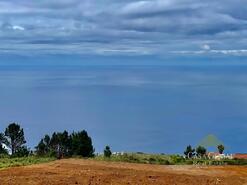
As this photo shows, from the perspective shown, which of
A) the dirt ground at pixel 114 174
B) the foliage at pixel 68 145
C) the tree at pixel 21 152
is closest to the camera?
the dirt ground at pixel 114 174

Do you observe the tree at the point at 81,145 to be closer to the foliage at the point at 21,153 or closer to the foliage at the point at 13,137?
the foliage at the point at 21,153

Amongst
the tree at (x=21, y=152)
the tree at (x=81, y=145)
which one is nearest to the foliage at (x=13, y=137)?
the tree at (x=21, y=152)

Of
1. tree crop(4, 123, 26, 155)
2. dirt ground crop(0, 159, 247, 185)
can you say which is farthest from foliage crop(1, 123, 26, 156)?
dirt ground crop(0, 159, 247, 185)

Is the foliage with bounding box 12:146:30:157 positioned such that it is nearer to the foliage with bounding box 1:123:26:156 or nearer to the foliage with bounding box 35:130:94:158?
the foliage with bounding box 1:123:26:156

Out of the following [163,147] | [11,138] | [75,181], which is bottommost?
[75,181]

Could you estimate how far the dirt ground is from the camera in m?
19.2

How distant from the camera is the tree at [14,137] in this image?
40500 millimetres

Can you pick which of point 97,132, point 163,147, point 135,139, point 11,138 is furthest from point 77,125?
point 11,138

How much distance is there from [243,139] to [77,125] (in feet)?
189

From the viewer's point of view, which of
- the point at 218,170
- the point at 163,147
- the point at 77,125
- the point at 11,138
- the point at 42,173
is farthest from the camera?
the point at 77,125

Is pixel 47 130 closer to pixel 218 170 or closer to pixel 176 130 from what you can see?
pixel 176 130

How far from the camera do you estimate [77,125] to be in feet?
583

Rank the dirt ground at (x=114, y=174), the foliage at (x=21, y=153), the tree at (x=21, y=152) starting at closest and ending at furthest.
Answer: the dirt ground at (x=114, y=174)
the foliage at (x=21, y=153)
the tree at (x=21, y=152)

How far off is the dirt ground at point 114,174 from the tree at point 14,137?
1640 cm
